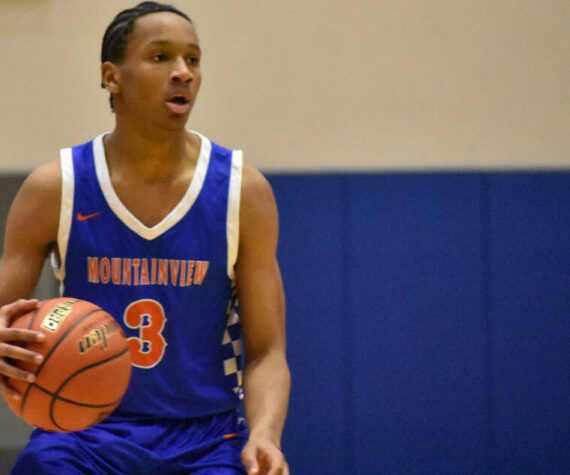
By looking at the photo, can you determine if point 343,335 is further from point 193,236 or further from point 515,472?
point 193,236

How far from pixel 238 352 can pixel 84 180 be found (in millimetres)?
586

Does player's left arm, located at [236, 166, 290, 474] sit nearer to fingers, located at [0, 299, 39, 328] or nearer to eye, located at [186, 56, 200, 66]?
eye, located at [186, 56, 200, 66]

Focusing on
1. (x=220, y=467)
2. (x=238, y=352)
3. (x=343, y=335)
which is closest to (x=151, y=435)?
(x=220, y=467)

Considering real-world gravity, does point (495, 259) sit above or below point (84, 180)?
below

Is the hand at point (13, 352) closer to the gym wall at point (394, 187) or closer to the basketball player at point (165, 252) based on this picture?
the basketball player at point (165, 252)

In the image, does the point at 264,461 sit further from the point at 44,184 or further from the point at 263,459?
the point at 44,184

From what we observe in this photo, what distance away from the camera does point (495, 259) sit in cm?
338

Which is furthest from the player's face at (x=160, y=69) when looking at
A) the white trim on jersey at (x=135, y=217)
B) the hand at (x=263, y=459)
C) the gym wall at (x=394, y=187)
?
the gym wall at (x=394, y=187)

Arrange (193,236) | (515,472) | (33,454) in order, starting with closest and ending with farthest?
(33,454)
(193,236)
(515,472)

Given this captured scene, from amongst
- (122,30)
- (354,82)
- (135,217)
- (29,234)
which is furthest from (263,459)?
(354,82)

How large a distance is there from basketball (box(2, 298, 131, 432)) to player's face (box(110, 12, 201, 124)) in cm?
56

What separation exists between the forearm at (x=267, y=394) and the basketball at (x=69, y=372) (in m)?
0.35

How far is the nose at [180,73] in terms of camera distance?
2.11 meters

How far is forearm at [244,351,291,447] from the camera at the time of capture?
2027 millimetres
